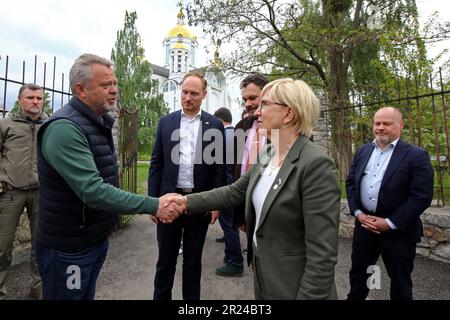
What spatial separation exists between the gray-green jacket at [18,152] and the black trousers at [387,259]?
351 centimetres

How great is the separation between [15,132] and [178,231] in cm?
212

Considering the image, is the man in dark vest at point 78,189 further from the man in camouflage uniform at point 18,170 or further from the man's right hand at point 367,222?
the man's right hand at point 367,222

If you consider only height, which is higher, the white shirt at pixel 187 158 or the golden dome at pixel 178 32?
the golden dome at pixel 178 32

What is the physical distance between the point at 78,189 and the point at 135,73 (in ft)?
111

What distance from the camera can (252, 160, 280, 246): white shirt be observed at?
158 centimetres

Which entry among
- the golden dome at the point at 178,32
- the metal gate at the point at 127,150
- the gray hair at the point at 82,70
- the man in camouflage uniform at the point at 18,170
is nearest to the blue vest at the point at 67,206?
the gray hair at the point at 82,70

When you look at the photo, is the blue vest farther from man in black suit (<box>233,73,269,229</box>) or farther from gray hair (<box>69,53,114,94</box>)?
man in black suit (<box>233,73,269,229</box>)

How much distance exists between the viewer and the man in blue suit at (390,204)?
2.49 meters

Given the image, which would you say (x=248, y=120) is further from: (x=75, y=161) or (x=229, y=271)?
(x=229, y=271)

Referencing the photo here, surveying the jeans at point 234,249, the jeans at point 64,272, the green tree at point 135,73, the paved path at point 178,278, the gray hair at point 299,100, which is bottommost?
the paved path at point 178,278

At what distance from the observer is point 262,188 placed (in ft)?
5.35

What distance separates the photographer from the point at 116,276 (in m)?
3.62

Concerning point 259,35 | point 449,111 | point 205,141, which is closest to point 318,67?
point 259,35

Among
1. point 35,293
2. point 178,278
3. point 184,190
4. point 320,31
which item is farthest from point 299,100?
Result: point 320,31
